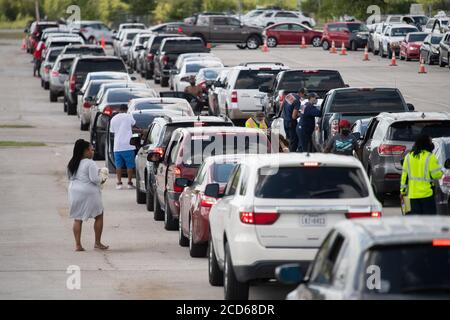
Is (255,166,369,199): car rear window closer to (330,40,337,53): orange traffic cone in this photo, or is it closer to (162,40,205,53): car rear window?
(162,40,205,53): car rear window

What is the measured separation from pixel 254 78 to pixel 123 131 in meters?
11.0

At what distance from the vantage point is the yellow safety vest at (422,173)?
17.9 meters

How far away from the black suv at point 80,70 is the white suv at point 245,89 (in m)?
8.79

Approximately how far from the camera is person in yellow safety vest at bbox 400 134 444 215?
1794cm

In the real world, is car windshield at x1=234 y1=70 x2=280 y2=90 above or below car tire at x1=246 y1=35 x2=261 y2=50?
above

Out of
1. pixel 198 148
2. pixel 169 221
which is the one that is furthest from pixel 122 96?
pixel 198 148

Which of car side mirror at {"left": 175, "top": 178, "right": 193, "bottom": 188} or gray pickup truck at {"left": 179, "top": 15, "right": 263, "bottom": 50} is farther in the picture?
gray pickup truck at {"left": 179, "top": 15, "right": 263, "bottom": 50}

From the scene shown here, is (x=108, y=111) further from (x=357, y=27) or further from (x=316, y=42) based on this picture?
(x=316, y=42)

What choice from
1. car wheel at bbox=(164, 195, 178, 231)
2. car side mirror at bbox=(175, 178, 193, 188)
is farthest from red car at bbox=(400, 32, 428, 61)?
car side mirror at bbox=(175, 178, 193, 188)

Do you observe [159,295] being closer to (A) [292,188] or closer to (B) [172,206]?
(A) [292,188]

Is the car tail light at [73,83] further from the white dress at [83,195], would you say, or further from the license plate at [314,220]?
Answer: the license plate at [314,220]

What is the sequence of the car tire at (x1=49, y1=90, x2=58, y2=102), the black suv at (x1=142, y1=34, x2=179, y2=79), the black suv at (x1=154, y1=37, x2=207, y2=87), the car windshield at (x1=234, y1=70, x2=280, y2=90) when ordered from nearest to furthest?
the car windshield at (x1=234, y1=70, x2=280, y2=90), the car tire at (x1=49, y1=90, x2=58, y2=102), the black suv at (x1=154, y1=37, x2=207, y2=87), the black suv at (x1=142, y1=34, x2=179, y2=79)

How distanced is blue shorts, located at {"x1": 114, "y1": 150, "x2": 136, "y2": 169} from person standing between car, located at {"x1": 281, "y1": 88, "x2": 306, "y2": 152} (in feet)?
15.0
